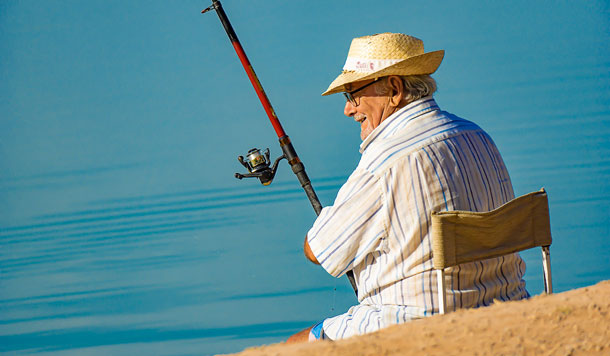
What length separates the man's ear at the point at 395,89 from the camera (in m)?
1.64

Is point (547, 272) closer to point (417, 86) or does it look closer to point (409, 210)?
point (409, 210)

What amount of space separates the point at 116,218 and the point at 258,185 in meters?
1.23

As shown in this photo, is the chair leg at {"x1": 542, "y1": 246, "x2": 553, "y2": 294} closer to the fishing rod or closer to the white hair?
the white hair

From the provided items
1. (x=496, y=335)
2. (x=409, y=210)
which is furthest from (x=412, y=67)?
(x=496, y=335)

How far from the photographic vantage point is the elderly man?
143 centimetres

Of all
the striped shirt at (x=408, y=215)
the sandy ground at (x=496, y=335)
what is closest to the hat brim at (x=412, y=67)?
the striped shirt at (x=408, y=215)

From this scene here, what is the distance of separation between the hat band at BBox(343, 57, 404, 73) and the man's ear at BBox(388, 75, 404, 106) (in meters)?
0.03

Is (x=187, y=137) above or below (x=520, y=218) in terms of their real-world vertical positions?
above

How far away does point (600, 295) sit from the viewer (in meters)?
1.23

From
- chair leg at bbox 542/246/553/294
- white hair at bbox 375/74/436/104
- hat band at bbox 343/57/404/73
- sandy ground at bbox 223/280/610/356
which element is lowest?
chair leg at bbox 542/246/553/294

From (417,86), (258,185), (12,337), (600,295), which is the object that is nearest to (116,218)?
(258,185)

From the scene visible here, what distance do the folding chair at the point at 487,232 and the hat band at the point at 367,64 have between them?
1.42 ft

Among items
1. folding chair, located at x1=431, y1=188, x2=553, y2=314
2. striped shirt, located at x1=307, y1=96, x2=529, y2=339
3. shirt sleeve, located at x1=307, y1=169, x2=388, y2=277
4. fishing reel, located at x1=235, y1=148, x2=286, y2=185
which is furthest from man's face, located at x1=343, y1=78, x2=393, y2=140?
fishing reel, located at x1=235, y1=148, x2=286, y2=185

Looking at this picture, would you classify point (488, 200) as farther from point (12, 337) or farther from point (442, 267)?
point (12, 337)
